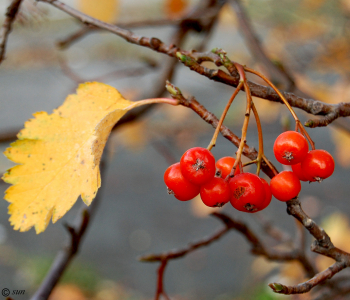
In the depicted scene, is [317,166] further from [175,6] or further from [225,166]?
[175,6]

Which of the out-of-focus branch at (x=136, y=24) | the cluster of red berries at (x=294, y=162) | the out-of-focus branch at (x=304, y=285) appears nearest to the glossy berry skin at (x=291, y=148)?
the cluster of red berries at (x=294, y=162)

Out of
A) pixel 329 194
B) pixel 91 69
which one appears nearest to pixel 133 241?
pixel 329 194

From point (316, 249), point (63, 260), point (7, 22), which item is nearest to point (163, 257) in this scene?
point (63, 260)

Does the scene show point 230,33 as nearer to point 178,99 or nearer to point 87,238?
point 87,238

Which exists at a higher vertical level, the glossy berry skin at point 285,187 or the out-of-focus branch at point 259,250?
the glossy berry skin at point 285,187

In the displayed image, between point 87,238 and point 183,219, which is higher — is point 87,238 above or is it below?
below

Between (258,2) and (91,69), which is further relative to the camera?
(91,69)

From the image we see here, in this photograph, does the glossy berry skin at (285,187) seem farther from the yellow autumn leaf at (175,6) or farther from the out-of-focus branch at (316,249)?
the yellow autumn leaf at (175,6)
